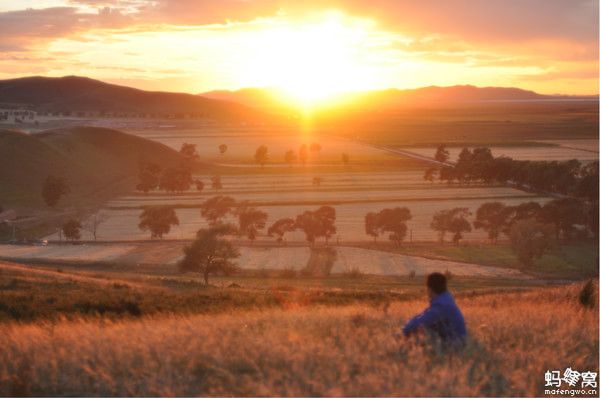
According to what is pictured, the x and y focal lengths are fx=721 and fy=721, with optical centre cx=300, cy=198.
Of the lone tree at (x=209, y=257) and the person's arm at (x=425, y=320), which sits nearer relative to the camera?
the person's arm at (x=425, y=320)

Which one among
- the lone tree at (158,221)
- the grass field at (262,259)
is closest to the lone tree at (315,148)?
the lone tree at (158,221)

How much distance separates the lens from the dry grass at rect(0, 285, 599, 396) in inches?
318

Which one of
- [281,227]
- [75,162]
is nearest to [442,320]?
[281,227]

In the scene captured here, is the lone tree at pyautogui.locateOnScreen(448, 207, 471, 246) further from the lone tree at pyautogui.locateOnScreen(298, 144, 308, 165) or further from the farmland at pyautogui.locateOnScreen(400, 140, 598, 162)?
the lone tree at pyautogui.locateOnScreen(298, 144, 308, 165)

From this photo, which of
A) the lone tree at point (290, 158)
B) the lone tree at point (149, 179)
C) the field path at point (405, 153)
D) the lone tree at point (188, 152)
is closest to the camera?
the lone tree at point (149, 179)

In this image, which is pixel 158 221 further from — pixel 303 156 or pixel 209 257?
pixel 303 156

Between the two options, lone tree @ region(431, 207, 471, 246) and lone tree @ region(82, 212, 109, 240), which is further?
lone tree @ region(82, 212, 109, 240)

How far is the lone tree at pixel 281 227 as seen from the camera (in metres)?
57.7

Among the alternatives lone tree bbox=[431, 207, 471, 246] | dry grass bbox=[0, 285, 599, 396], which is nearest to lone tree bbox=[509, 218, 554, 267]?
lone tree bbox=[431, 207, 471, 246]

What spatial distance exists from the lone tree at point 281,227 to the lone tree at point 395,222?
725cm

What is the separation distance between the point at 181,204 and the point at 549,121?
70.7 metres

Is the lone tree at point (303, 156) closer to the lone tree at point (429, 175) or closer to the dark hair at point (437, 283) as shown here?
the lone tree at point (429, 175)

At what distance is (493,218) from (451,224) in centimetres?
487

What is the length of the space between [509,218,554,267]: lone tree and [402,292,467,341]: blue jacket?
128 feet
